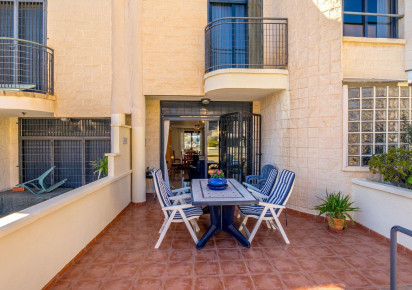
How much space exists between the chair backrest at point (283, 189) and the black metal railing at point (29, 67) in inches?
267

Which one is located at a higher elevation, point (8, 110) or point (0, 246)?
point (8, 110)

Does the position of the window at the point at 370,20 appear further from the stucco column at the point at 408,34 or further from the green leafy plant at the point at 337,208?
the green leafy plant at the point at 337,208

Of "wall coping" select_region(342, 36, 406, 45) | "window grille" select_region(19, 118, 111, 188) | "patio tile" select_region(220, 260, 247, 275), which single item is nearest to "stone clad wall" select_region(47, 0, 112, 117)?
"window grille" select_region(19, 118, 111, 188)

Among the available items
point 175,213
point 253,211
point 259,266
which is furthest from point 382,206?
point 175,213

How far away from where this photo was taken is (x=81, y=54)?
6.54 meters

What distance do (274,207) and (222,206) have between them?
2.66 ft

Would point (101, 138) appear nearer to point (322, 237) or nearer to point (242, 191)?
point (242, 191)

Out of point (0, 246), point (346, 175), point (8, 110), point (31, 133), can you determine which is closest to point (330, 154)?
point (346, 175)

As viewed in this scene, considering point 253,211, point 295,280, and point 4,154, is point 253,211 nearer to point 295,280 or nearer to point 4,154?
point 295,280

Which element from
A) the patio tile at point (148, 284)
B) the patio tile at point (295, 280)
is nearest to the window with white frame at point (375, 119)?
the patio tile at point (295, 280)

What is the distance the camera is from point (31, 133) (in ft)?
23.1

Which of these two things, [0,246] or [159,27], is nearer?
[0,246]

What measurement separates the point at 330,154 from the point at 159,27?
525cm

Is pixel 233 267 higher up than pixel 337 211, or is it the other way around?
pixel 337 211
